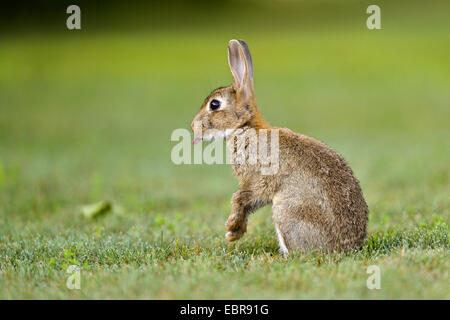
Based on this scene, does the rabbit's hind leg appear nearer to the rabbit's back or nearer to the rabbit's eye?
the rabbit's back

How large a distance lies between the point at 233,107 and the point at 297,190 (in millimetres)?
1196

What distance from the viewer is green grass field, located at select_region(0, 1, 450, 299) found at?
4605 millimetres

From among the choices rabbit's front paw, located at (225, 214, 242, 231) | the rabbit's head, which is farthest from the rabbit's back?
the rabbit's head

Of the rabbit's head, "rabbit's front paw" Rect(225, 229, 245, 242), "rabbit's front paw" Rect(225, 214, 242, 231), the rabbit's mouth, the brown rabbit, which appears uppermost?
the rabbit's head

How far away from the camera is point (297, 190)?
521 cm

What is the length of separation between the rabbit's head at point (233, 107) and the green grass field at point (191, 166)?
1.25 meters

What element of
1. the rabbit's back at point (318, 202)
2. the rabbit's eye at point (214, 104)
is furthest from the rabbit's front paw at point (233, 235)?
the rabbit's eye at point (214, 104)

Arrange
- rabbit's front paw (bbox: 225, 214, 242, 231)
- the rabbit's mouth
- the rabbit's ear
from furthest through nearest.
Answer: the rabbit's mouth, the rabbit's ear, rabbit's front paw (bbox: 225, 214, 242, 231)

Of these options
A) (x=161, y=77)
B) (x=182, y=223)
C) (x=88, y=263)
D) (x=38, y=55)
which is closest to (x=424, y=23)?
(x=161, y=77)

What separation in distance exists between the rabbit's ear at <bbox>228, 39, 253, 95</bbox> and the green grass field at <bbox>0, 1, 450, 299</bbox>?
5.47ft

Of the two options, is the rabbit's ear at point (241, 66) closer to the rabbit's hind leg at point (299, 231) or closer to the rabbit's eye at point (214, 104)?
the rabbit's eye at point (214, 104)

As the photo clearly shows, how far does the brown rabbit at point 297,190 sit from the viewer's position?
5156 mm

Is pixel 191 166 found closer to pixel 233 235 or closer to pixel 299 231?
pixel 233 235

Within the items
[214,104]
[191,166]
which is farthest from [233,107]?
[191,166]
